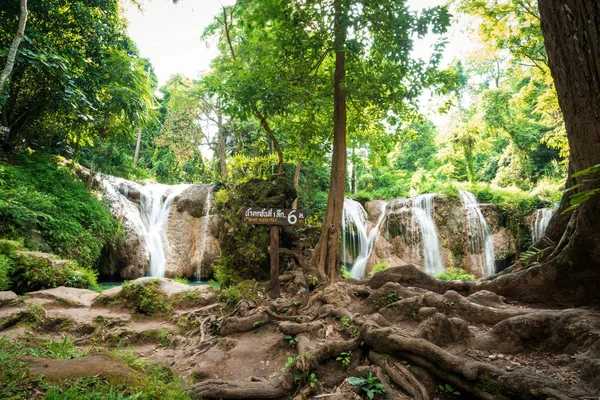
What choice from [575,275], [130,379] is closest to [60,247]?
[130,379]

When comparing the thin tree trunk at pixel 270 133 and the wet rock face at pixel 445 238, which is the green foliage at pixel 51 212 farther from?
the wet rock face at pixel 445 238

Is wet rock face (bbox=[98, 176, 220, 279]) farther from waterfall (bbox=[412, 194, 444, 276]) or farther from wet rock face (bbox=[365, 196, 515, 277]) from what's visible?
waterfall (bbox=[412, 194, 444, 276])

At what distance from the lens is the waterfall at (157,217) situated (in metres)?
13.4

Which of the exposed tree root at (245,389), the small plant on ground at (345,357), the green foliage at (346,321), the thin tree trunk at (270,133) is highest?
the thin tree trunk at (270,133)

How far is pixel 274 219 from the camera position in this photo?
580 cm

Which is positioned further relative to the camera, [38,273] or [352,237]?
[352,237]

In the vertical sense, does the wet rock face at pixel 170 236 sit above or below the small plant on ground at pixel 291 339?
above

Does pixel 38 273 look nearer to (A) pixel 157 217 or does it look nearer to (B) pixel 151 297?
(B) pixel 151 297

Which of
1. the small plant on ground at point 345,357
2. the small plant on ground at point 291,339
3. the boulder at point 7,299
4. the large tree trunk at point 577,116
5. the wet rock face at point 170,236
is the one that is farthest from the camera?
the wet rock face at point 170,236

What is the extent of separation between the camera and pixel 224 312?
5.63m

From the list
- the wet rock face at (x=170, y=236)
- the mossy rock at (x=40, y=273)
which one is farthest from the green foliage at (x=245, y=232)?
the wet rock face at (x=170, y=236)

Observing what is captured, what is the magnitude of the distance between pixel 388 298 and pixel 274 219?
2.39m

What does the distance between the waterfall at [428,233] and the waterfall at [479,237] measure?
1517 mm

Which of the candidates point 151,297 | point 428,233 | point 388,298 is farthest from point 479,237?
point 151,297
